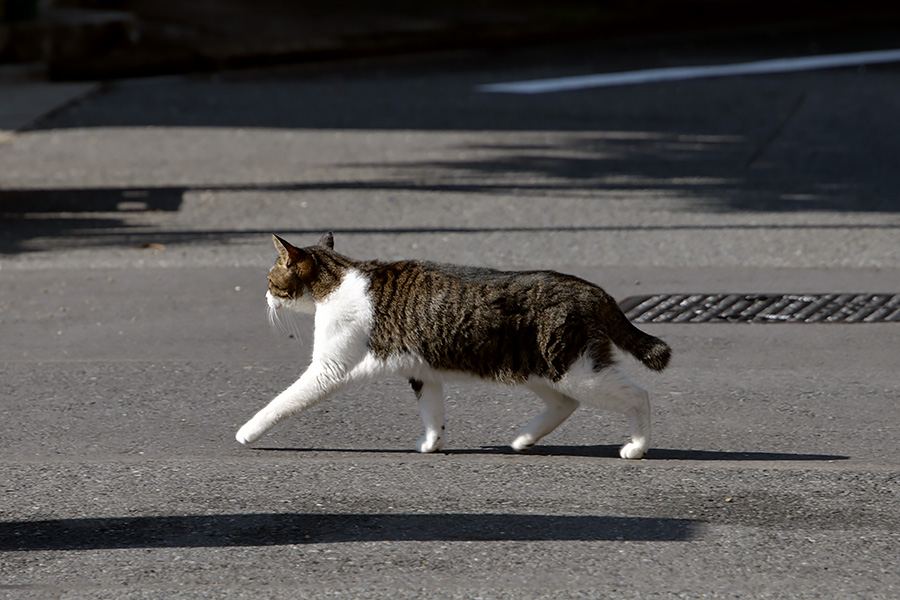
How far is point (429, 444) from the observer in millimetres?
5199

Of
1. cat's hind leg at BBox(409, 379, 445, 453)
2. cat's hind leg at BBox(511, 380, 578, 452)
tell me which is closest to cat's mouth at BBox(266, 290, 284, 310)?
cat's hind leg at BBox(409, 379, 445, 453)

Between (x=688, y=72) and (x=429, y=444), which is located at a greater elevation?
(x=688, y=72)

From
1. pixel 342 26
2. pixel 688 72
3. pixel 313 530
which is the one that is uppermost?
pixel 342 26

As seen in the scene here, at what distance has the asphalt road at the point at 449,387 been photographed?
13.8 feet

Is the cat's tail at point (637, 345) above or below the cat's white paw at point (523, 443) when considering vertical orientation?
above

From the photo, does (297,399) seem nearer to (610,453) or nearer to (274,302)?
(274,302)

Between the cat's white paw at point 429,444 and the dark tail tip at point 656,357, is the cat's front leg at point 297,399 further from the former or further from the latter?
the dark tail tip at point 656,357

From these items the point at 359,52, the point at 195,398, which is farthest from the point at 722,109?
the point at 195,398

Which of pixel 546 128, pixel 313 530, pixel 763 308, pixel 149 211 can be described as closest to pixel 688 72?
pixel 546 128

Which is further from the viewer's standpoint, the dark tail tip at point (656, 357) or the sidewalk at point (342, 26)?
the sidewalk at point (342, 26)

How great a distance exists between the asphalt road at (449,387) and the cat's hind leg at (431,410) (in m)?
0.06

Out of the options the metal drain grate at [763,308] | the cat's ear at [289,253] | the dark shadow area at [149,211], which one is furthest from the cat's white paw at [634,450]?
the dark shadow area at [149,211]

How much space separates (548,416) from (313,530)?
119cm

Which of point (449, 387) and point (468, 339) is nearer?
point (468, 339)
